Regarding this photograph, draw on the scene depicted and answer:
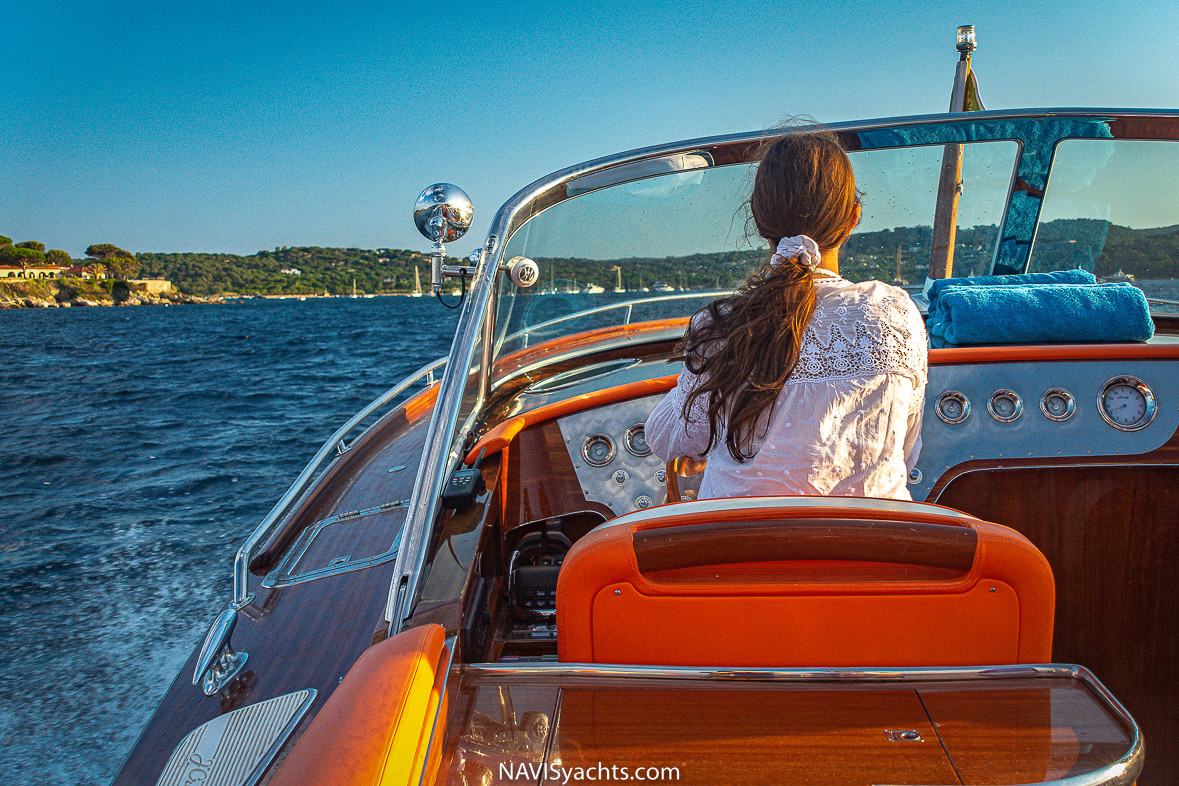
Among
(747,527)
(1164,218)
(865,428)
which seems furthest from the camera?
(1164,218)

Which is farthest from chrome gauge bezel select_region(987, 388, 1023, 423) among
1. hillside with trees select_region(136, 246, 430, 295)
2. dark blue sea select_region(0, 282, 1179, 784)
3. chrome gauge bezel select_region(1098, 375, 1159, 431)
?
hillside with trees select_region(136, 246, 430, 295)

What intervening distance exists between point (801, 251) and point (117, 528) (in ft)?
20.1

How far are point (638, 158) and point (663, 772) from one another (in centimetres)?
193

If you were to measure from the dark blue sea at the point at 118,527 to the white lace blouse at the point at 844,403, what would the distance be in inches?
57.8

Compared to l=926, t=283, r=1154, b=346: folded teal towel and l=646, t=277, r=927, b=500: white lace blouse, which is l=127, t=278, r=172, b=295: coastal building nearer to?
l=926, t=283, r=1154, b=346: folded teal towel

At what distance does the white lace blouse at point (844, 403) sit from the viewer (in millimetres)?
1221

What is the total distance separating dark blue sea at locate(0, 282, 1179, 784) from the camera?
3025 millimetres

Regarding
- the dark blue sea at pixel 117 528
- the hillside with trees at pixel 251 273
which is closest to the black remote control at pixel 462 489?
the dark blue sea at pixel 117 528

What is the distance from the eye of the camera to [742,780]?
0.79 metres

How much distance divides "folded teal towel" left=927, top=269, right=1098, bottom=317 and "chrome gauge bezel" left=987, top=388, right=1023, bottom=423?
49 cm

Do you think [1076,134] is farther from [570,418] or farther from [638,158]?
[570,418]

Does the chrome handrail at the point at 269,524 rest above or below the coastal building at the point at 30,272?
below

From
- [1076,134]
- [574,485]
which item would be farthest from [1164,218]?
[574,485]

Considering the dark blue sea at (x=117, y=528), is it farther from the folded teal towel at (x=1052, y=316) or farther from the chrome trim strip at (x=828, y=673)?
the folded teal towel at (x=1052, y=316)
